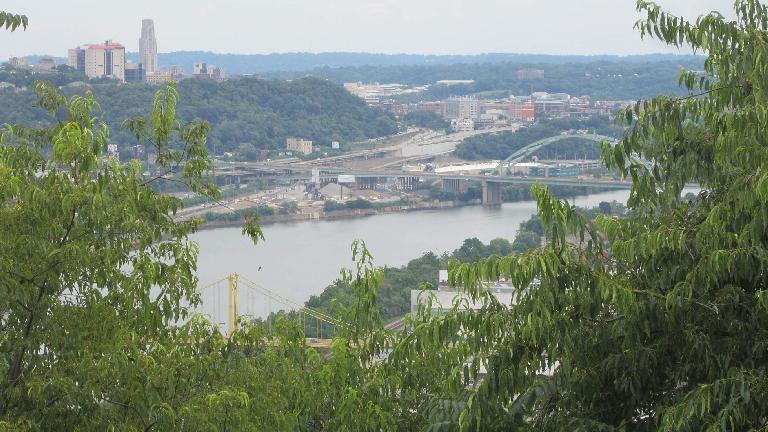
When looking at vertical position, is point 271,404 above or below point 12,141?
below

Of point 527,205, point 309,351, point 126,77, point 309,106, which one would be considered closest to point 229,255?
point 527,205

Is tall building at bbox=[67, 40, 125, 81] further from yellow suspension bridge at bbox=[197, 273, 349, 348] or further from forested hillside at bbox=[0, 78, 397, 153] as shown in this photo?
yellow suspension bridge at bbox=[197, 273, 349, 348]

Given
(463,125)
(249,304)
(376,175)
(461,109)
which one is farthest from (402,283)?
(461,109)

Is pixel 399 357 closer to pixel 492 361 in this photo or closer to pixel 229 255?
pixel 492 361

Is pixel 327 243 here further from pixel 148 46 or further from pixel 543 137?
pixel 148 46

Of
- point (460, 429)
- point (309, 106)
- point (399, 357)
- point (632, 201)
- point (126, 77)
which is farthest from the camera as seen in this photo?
point (126, 77)

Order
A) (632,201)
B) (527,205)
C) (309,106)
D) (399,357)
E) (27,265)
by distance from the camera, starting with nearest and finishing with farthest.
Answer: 1. (27,265)
2. (399,357)
3. (632,201)
4. (527,205)
5. (309,106)
